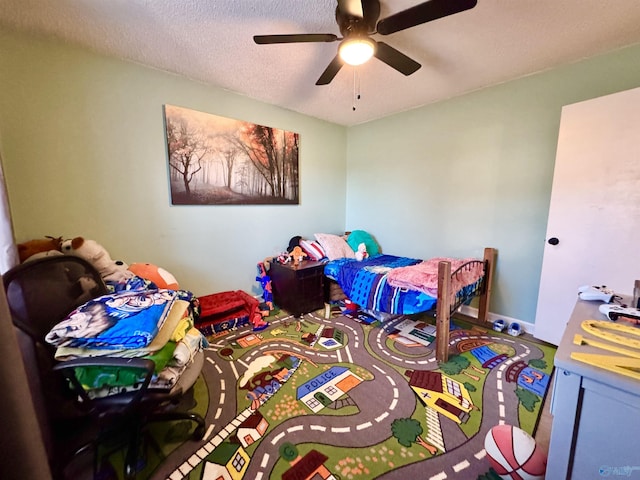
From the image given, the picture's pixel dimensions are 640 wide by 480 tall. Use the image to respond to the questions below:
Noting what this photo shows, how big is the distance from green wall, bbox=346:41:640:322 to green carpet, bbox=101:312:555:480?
94 centimetres

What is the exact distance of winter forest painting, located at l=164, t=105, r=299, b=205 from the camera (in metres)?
2.39

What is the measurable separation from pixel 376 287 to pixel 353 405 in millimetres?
1093

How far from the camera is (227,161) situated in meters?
2.69

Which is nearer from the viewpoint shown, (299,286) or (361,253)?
(299,286)

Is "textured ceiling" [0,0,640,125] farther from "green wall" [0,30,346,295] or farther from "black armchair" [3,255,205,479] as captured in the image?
"black armchair" [3,255,205,479]

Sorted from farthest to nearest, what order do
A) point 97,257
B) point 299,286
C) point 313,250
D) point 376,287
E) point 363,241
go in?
point 363,241, point 313,250, point 299,286, point 376,287, point 97,257

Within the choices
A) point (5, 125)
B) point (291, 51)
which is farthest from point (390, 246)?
point (5, 125)

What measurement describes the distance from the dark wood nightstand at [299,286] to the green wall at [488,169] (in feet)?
4.11

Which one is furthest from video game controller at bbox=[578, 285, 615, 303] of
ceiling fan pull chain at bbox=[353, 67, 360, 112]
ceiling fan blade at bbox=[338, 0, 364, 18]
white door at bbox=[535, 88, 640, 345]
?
ceiling fan pull chain at bbox=[353, 67, 360, 112]

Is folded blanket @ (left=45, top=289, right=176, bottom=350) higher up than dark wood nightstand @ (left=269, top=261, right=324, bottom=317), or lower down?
higher up

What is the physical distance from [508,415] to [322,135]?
3.49 m

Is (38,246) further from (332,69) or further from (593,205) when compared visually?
(593,205)

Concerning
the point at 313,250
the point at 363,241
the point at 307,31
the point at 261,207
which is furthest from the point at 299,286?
the point at 307,31

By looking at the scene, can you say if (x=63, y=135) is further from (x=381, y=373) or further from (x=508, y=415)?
(x=508, y=415)
